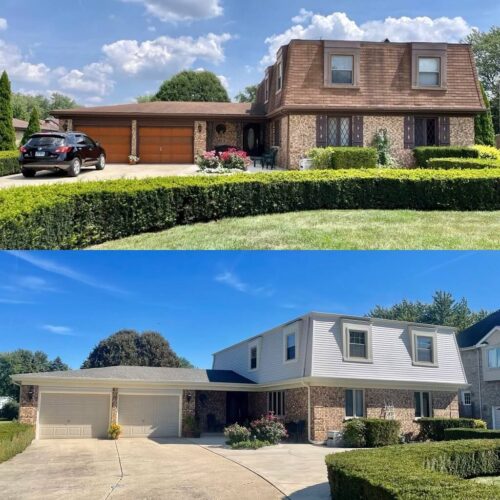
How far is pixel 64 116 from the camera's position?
90.1 feet

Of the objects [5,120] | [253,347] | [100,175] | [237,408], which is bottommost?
[237,408]

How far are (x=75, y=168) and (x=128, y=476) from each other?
1245 cm

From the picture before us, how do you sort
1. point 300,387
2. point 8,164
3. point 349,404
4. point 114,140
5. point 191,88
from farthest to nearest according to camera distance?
point 191,88
point 114,140
point 8,164
point 300,387
point 349,404

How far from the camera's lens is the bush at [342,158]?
22406mm

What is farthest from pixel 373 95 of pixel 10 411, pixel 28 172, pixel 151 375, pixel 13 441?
pixel 10 411

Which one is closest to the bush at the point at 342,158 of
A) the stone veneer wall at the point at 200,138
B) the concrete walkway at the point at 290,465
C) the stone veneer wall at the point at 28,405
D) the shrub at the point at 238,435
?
the stone veneer wall at the point at 200,138

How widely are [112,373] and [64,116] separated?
1413 cm

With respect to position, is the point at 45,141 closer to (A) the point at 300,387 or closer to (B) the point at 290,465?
(A) the point at 300,387

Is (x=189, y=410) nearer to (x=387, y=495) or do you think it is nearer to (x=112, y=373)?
(x=112, y=373)

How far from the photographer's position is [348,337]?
57.7ft

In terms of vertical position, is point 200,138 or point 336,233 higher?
point 200,138

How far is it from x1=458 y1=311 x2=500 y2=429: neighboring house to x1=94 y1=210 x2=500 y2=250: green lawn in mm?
11632

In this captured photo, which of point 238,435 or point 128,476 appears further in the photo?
point 238,435

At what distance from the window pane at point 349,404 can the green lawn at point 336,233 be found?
18.8ft
